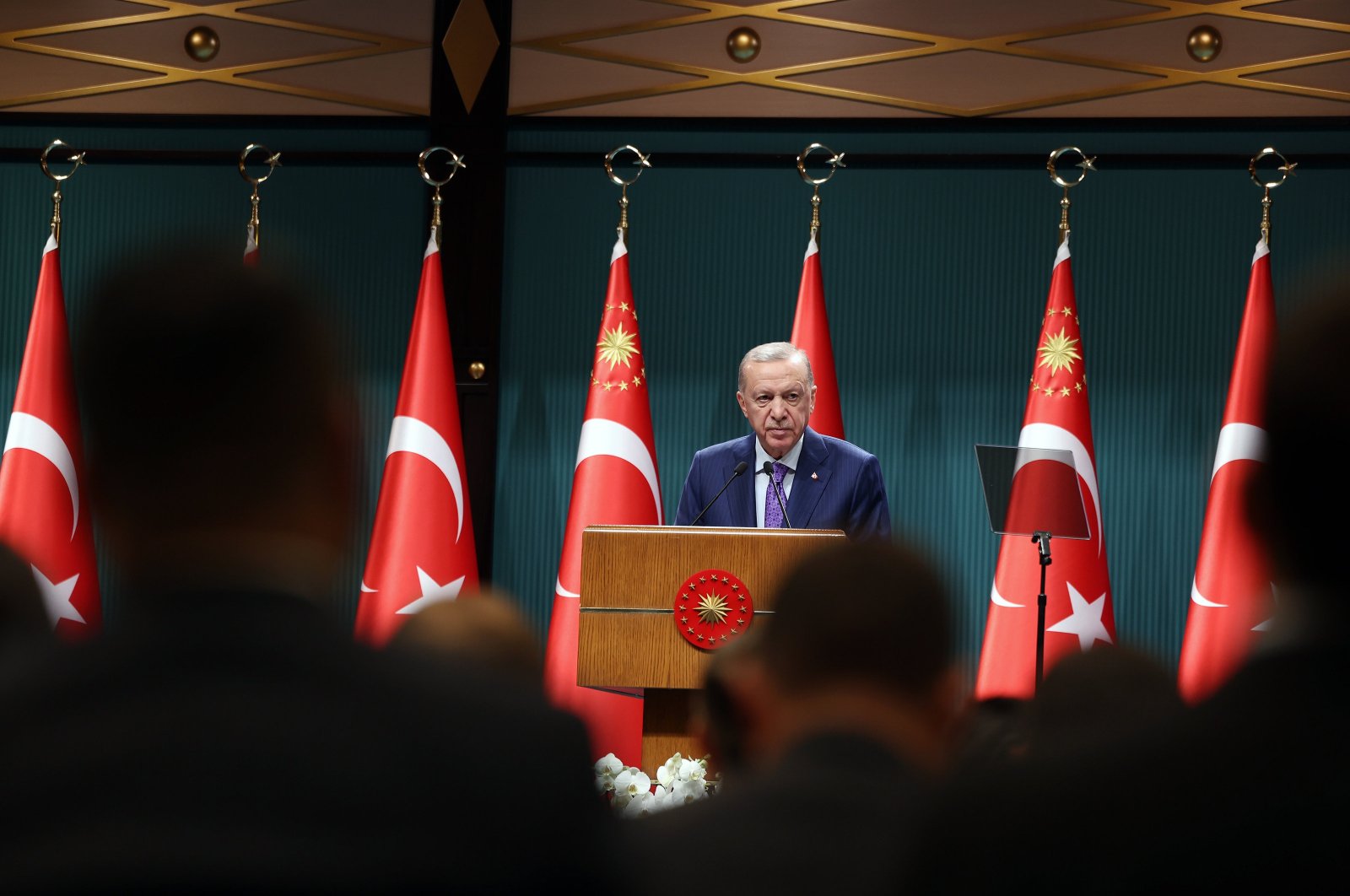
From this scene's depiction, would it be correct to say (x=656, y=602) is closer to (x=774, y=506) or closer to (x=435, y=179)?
(x=774, y=506)

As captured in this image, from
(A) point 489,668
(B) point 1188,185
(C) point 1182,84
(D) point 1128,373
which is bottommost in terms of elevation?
(A) point 489,668

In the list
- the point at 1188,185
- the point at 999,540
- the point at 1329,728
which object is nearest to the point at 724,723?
the point at 1329,728

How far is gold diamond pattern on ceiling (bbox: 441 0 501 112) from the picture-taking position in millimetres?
5566

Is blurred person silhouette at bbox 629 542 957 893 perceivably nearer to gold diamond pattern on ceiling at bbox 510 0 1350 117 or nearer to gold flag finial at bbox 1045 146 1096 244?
gold flag finial at bbox 1045 146 1096 244

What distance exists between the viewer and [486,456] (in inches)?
218

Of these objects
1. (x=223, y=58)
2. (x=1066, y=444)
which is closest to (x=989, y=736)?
(x=1066, y=444)

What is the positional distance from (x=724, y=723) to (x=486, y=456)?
445 cm

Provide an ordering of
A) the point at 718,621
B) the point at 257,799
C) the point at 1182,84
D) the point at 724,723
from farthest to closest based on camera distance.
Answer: the point at 1182,84, the point at 718,621, the point at 724,723, the point at 257,799

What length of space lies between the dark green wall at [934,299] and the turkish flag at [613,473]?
0.40 meters

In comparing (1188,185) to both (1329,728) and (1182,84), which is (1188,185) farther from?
(1329,728)

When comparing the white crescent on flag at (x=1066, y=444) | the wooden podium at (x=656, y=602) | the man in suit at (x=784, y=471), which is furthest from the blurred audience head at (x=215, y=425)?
the white crescent on flag at (x=1066, y=444)

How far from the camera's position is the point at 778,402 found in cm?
428

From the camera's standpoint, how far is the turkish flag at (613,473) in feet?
15.8

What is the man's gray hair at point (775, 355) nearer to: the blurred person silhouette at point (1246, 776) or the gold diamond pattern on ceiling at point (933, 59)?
the gold diamond pattern on ceiling at point (933, 59)
